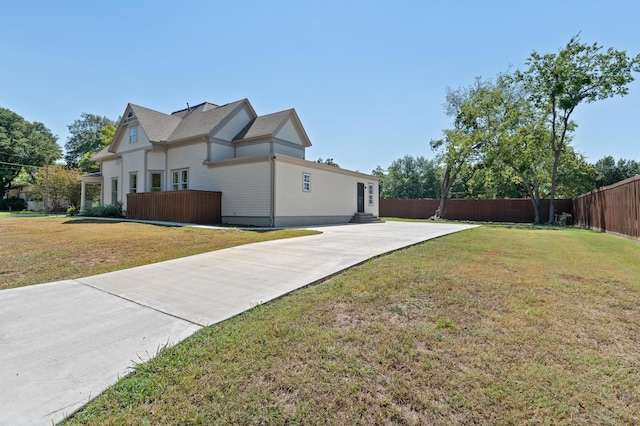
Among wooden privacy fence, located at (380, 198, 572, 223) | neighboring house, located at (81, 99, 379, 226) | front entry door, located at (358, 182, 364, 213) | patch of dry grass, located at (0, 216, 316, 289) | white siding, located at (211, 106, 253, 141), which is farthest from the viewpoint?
wooden privacy fence, located at (380, 198, 572, 223)

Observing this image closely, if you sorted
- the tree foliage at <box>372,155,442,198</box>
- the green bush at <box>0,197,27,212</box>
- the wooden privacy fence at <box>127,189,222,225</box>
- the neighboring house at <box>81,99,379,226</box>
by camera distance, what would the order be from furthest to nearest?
1. the tree foliage at <box>372,155,442,198</box>
2. the green bush at <box>0,197,27,212</box>
3. the wooden privacy fence at <box>127,189,222,225</box>
4. the neighboring house at <box>81,99,379,226</box>

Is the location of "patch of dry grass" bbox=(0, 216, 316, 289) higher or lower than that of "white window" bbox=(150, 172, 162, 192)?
lower

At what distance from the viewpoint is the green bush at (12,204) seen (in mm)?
36312

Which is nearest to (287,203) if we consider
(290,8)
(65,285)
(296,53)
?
(296,53)

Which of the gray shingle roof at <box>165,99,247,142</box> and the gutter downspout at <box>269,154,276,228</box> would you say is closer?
the gutter downspout at <box>269,154,276,228</box>

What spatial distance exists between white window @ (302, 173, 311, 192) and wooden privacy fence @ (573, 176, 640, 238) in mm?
12423

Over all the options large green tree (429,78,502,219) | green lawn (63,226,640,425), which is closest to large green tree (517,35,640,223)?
large green tree (429,78,502,219)

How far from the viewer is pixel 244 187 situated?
1477cm

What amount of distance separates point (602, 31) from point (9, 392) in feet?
86.3

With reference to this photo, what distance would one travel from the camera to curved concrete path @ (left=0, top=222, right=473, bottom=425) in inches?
86.4

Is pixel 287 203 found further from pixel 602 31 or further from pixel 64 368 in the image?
pixel 602 31

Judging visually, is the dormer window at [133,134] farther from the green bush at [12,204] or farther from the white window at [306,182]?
the green bush at [12,204]

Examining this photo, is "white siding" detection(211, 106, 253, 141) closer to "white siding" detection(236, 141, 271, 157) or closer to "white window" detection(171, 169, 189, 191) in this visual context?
"white siding" detection(236, 141, 271, 157)

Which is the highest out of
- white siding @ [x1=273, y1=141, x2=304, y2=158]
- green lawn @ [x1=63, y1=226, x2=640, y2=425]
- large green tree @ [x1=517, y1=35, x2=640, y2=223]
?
large green tree @ [x1=517, y1=35, x2=640, y2=223]
